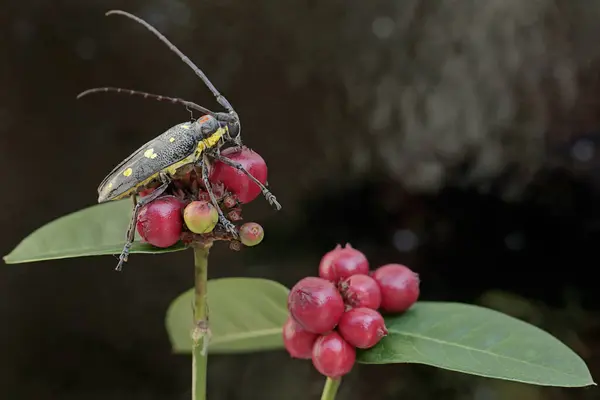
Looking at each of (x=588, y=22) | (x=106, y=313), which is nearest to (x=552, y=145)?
(x=588, y=22)

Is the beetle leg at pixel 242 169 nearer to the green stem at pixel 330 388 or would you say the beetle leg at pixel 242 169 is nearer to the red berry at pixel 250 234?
the red berry at pixel 250 234

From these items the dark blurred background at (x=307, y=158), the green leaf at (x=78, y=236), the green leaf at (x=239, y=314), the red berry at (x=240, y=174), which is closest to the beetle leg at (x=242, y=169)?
the red berry at (x=240, y=174)

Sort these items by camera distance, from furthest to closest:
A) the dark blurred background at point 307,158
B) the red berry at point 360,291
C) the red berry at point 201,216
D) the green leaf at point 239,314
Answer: the dark blurred background at point 307,158 → the green leaf at point 239,314 → the red berry at point 360,291 → the red berry at point 201,216

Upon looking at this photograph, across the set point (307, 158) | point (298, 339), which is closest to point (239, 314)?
point (298, 339)

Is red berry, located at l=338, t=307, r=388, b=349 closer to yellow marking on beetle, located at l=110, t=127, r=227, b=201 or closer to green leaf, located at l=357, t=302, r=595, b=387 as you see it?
green leaf, located at l=357, t=302, r=595, b=387

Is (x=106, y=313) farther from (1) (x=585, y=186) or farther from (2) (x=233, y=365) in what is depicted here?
(1) (x=585, y=186)

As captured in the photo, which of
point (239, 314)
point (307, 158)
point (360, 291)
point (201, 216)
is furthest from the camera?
point (307, 158)

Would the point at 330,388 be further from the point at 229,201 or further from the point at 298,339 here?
the point at 229,201

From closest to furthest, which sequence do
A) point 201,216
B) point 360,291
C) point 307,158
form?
point 201,216 < point 360,291 < point 307,158
